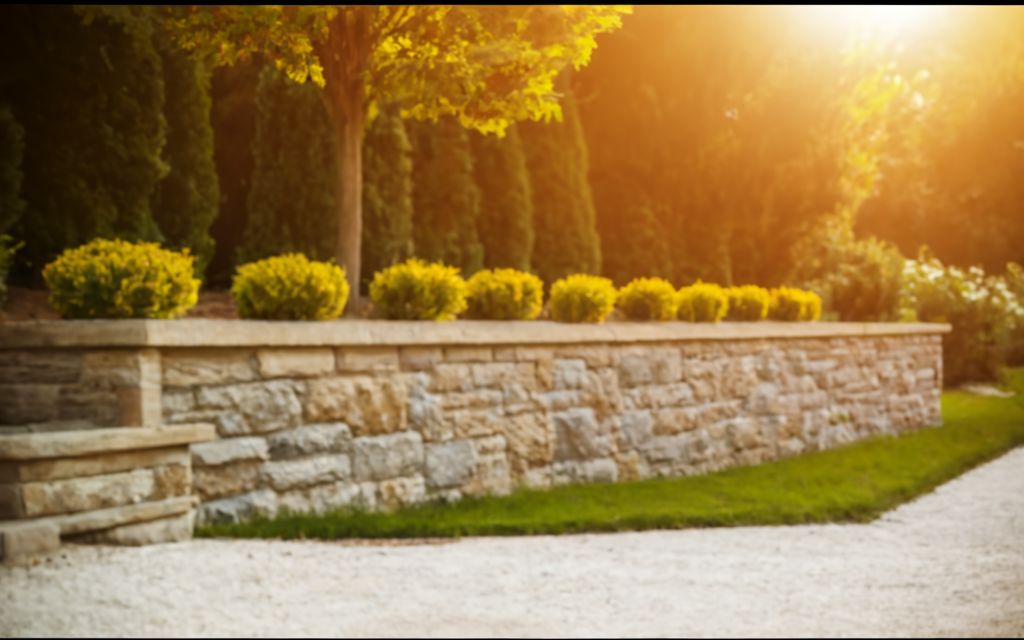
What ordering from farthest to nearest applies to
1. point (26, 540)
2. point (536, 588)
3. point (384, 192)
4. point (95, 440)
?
point (384, 192) < point (95, 440) < point (26, 540) < point (536, 588)

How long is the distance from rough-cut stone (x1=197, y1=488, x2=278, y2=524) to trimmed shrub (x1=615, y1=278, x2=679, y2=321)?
13.2 feet

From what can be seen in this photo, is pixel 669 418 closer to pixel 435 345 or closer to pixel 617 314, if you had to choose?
pixel 617 314

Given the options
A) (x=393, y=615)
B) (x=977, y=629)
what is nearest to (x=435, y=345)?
(x=393, y=615)

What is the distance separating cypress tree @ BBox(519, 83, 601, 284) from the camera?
12.9m

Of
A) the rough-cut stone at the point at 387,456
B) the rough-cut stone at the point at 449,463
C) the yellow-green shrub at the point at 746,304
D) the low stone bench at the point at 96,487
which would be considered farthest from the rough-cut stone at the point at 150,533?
the yellow-green shrub at the point at 746,304

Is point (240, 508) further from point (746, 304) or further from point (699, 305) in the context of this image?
point (746, 304)

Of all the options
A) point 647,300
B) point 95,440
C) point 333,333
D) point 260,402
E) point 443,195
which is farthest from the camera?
point 443,195

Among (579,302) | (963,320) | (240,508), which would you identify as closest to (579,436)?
(579,302)

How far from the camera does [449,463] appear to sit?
7.15 metres

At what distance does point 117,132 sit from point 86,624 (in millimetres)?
5438

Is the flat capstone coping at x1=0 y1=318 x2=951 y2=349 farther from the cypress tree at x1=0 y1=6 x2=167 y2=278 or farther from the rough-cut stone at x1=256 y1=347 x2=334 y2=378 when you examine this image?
the cypress tree at x1=0 y1=6 x2=167 y2=278

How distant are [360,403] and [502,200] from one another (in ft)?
19.0

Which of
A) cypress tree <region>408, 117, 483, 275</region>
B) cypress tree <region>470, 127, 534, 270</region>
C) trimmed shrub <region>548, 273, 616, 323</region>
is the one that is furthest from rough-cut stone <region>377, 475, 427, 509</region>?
cypress tree <region>470, 127, 534, 270</region>

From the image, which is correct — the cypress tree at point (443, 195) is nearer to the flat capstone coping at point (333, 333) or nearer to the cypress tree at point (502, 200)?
the cypress tree at point (502, 200)
